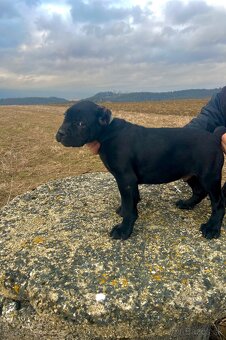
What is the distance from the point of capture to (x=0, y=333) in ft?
14.3

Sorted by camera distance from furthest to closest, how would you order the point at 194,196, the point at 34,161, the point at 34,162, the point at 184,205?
the point at 34,161, the point at 34,162, the point at 184,205, the point at 194,196

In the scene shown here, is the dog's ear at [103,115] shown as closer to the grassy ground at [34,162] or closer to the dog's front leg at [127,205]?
the dog's front leg at [127,205]

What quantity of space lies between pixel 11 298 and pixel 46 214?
178cm

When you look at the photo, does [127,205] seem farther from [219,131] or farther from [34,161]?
[34,161]

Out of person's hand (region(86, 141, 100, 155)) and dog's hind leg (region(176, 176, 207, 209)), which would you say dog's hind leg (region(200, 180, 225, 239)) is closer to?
dog's hind leg (region(176, 176, 207, 209))

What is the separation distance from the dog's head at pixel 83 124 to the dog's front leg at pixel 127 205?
2.26ft

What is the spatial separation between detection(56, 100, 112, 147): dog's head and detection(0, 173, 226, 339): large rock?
139 cm

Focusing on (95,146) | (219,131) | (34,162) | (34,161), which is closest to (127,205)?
(95,146)

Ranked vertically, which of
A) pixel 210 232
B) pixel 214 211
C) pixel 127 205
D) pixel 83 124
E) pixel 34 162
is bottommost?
pixel 34 162

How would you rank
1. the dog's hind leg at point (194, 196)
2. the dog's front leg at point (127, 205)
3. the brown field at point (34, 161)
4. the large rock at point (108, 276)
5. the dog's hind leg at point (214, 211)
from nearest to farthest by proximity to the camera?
the large rock at point (108, 276), the dog's front leg at point (127, 205), the dog's hind leg at point (214, 211), the dog's hind leg at point (194, 196), the brown field at point (34, 161)

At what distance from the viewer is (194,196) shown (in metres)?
5.82

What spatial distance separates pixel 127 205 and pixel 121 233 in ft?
1.43

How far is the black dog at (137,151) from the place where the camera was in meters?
4.78

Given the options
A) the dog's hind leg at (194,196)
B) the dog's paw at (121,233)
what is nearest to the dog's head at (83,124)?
the dog's paw at (121,233)
